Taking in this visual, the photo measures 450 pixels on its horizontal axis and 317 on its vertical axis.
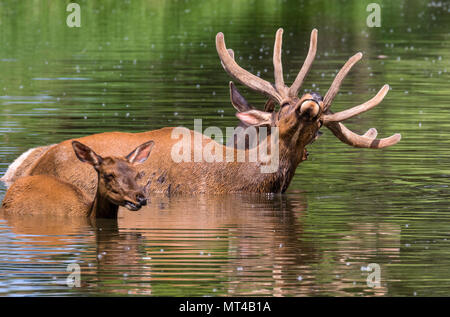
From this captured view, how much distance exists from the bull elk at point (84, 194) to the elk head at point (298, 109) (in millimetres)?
2046

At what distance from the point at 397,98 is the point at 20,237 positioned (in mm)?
13419

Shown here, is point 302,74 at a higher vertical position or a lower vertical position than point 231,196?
higher

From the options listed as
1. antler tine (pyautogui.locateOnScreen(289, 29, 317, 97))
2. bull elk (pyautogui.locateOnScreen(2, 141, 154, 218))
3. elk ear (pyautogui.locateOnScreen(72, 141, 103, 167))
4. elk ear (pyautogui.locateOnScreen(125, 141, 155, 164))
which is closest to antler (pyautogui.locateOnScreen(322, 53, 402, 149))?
antler tine (pyautogui.locateOnScreen(289, 29, 317, 97))

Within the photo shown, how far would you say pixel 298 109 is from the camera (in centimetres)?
1594

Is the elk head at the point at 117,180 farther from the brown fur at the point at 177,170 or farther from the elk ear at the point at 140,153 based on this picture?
the brown fur at the point at 177,170

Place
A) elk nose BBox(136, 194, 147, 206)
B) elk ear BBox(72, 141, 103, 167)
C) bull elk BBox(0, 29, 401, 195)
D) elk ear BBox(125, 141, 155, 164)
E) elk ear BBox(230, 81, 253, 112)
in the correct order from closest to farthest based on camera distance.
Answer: elk nose BBox(136, 194, 147, 206)
elk ear BBox(72, 141, 103, 167)
elk ear BBox(125, 141, 155, 164)
bull elk BBox(0, 29, 401, 195)
elk ear BBox(230, 81, 253, 112)

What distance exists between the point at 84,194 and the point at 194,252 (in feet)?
7.81

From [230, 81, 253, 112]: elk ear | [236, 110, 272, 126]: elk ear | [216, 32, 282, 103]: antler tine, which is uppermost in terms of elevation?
[216, 32, 282, 103]: antler tine

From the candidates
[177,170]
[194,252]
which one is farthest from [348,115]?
[194,252]

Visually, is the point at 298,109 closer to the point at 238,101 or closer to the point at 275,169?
the point at 275,169

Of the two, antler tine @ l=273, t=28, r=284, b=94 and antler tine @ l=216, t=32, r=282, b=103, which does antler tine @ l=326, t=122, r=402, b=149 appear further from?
antler tine @ l=216, t=32, r=282, b=103

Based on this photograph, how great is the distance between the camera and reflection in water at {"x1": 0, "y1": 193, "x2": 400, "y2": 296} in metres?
11.9

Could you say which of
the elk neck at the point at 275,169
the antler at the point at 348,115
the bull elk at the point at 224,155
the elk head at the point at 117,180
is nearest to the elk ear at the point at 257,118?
the bull elk at the point at 224,155

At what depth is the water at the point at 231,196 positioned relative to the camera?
1234 cm
